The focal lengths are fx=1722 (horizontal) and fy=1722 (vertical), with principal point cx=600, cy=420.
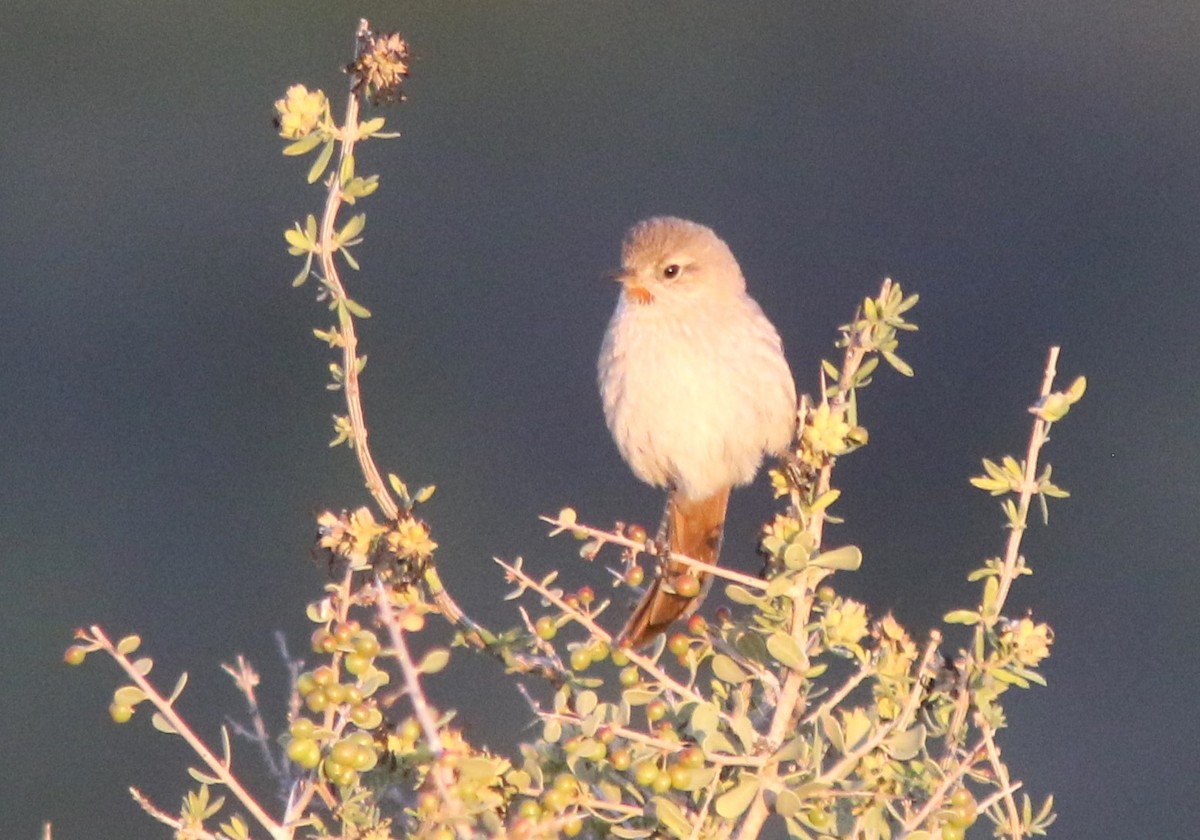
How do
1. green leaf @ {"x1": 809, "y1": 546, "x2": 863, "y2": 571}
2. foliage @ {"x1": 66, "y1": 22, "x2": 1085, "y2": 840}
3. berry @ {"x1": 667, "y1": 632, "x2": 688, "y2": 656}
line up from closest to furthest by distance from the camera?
foliage @ {"x1": 66, "y1": 22, "x2": 1085, "y2": 840} → green leaf @ {"x1": 809, "y1": 546, "x2": 863, "y2": 571} → berry @ {"x1": 667, "y1": 632, "x2": 688, "y2": 656}

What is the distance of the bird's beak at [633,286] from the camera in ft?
14.9

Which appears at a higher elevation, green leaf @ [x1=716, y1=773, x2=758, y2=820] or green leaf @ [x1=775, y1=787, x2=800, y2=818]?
green leaf @ [x1=716, y1=773, x2=758, y2=820]

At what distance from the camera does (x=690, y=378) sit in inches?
176

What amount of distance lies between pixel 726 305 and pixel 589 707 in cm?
227

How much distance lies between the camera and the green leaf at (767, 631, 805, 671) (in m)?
2.44

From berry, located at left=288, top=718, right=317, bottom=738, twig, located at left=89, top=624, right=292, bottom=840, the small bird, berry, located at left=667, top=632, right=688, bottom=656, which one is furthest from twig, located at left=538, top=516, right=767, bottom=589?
the small bird

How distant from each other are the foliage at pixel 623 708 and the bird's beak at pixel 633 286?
1723mm

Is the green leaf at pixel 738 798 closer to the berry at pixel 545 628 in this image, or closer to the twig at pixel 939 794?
the twig at pixel 939 794

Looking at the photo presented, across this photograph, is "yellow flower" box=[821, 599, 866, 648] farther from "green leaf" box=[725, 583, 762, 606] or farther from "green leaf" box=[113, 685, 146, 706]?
"green leaf" box=[113, 685, 146, 706]

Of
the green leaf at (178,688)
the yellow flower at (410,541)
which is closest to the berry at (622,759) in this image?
the yellow flower at (410,541)

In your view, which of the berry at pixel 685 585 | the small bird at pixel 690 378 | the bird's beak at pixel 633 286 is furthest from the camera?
the bird's beak at pixel 633 286

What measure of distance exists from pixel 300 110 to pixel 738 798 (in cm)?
123

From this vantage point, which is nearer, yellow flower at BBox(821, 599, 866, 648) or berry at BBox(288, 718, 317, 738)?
berry at BBox(288, 718, 317, 738)

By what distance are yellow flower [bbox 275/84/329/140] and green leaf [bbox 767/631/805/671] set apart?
106cm
